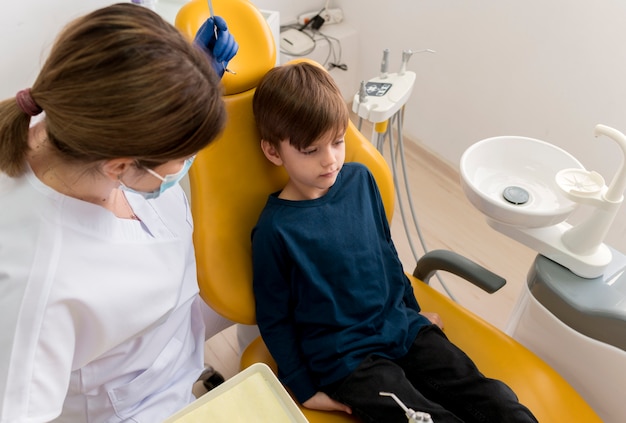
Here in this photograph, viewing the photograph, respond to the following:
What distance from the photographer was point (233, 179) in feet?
4.11

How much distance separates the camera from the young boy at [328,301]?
116 centimetres

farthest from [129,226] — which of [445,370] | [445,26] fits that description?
[445,26]

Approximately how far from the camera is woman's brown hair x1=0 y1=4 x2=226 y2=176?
28.0 inches

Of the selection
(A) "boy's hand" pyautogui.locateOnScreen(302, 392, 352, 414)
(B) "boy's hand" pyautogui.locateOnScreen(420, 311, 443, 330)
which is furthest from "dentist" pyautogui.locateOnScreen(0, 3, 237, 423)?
(B) "boy's hand" pyautogui.locateOnScreen(420, 311, 443, 330)

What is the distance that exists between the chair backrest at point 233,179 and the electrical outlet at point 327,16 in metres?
1.45

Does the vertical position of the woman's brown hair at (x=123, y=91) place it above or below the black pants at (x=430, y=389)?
above

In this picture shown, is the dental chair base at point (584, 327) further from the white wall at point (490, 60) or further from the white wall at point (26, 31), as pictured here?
the white wall at point (26, 31)

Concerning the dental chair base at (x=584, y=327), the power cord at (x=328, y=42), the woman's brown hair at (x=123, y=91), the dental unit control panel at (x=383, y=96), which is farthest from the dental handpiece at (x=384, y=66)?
the power cord at (x=328, y=42)

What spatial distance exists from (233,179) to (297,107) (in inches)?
9.5

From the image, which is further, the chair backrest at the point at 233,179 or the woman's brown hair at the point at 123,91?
the chair backrest at the point at 233,179

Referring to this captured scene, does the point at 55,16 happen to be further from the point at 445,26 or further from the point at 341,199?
the point at 445,26

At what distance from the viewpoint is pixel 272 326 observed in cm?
120

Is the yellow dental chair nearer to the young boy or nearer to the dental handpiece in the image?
the young boy

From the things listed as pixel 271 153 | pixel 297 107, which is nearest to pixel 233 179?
pixel 271 153
